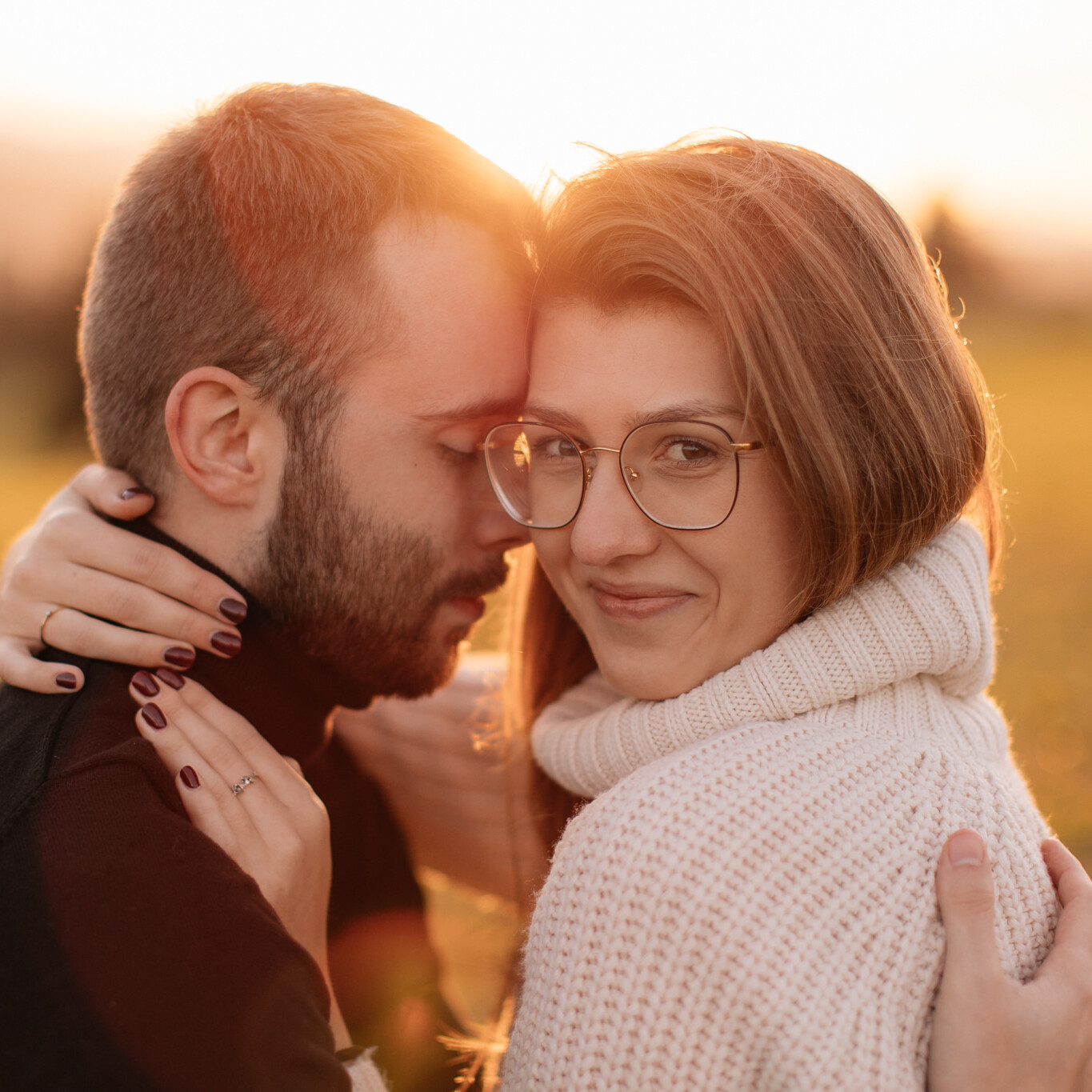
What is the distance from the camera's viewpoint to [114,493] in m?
2.33

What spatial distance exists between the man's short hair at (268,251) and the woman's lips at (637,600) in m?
0.84

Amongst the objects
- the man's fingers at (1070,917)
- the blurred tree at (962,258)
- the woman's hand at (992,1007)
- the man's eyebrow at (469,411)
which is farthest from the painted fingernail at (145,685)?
the blurred tree at (962,258)

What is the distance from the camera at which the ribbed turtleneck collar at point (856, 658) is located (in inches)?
75.4

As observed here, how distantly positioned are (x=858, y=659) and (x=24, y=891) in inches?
64.0

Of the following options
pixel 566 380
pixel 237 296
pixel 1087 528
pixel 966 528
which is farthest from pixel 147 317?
pixel 1087 528

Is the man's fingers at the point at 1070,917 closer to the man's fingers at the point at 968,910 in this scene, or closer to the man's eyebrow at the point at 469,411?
the man's fingers at the point at 968,910

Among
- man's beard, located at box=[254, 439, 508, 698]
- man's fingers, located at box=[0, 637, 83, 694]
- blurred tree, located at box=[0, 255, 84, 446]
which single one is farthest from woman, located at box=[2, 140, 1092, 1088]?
blurred tree, located at box=[0, 255, 84, 446]

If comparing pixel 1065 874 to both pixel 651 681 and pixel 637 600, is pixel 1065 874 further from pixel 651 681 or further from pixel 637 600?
pixel 637 600

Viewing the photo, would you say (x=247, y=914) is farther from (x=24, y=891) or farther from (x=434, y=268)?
(x=434, y=268)

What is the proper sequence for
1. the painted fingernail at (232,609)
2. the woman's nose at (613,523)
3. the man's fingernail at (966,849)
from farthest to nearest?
the painted fingernail at (232,609)
the woman's nose at (613,523)
the man's fingernail at (966,849)

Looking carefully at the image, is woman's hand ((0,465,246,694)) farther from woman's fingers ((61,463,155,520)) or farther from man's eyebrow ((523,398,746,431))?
man's eyebrow ((523,398,746,431))

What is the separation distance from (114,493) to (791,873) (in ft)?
5.97

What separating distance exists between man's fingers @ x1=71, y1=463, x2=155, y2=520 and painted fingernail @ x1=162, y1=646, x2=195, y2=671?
1.37ft

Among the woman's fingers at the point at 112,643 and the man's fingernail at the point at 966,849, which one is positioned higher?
the man's fingernail at the point at 966,849
